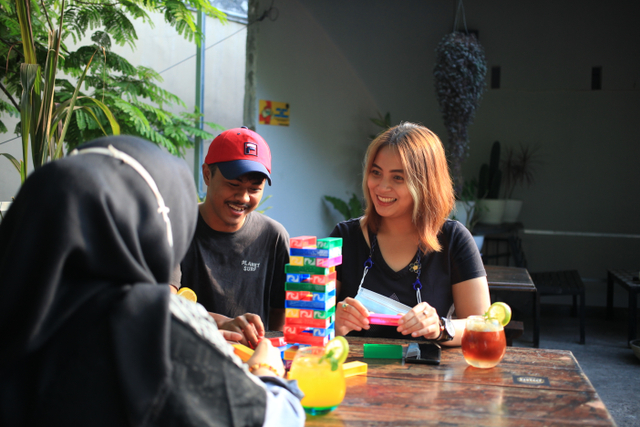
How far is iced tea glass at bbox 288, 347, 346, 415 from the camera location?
103 centimetres

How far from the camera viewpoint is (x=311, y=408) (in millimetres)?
1039

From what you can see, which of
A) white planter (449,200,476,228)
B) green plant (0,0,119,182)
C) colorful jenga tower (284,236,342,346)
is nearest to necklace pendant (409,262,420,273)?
colorful jenga tower (284,236,342,346)

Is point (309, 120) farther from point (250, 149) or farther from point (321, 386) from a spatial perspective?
point (321, 386)

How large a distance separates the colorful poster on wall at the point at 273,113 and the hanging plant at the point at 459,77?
62.7 inches

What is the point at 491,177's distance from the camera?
5.89m

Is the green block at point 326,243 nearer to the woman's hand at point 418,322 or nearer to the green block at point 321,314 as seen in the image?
the green block at point 321,314

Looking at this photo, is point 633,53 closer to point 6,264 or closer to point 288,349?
point 288,349

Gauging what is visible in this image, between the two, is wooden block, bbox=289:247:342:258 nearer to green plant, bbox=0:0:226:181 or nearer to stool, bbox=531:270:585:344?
green plant, bbox=0:0:226:181

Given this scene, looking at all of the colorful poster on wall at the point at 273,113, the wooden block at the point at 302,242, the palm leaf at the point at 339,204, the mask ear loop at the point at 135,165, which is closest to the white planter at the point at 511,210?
the palm leaf at the point at 339,204

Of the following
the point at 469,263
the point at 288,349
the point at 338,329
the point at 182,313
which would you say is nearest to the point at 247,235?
the point at 338,329

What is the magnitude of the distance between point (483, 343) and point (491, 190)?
4852mm

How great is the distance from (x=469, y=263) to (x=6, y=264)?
4.92 feet

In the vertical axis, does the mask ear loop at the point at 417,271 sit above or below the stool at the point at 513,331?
above

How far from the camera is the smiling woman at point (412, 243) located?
1.83 meters
